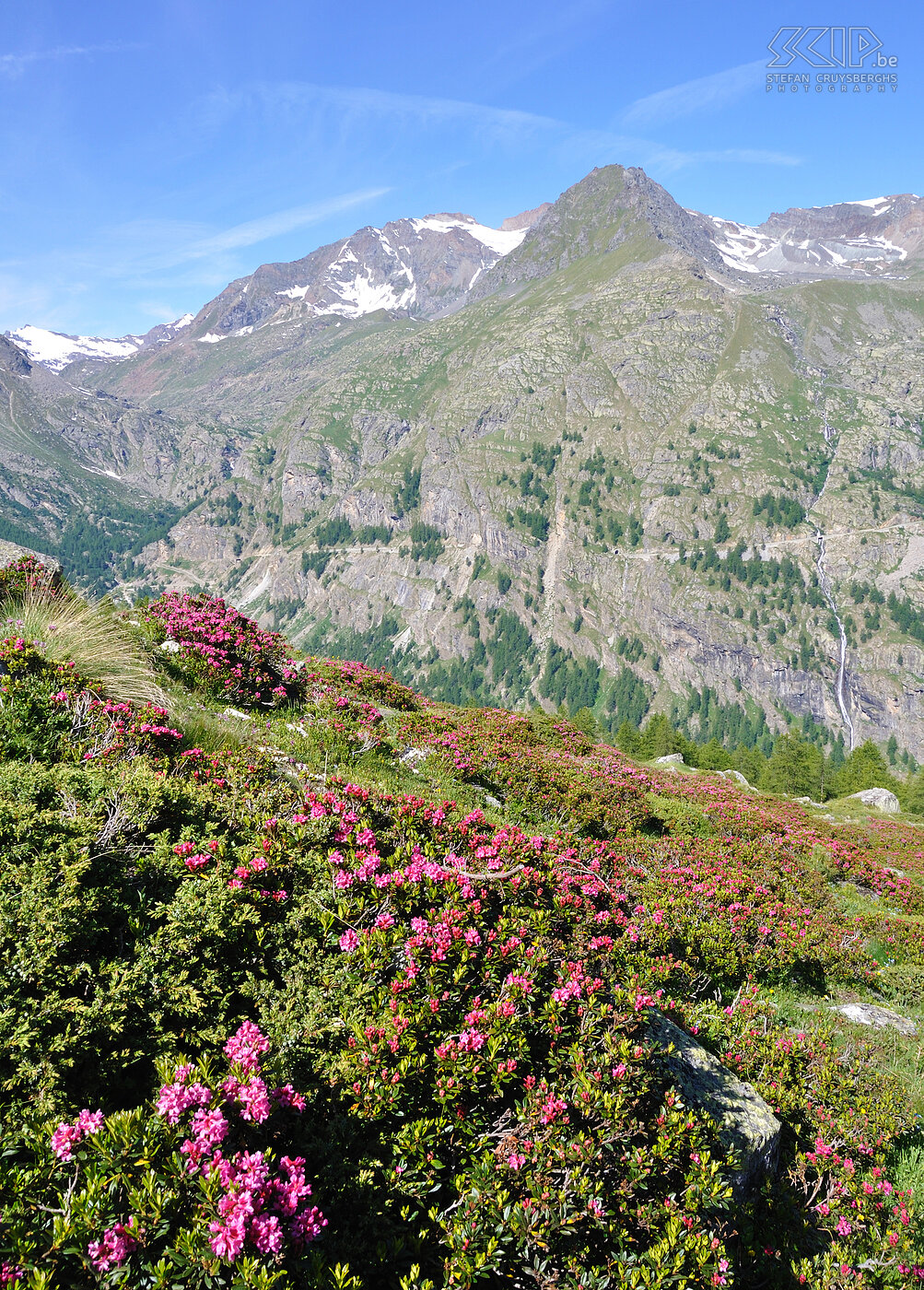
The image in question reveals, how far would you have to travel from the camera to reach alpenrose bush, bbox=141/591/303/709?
523 inches

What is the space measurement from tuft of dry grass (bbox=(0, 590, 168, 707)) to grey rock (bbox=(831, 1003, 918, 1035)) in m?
13.2

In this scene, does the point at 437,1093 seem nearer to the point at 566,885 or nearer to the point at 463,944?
the point at 463,944

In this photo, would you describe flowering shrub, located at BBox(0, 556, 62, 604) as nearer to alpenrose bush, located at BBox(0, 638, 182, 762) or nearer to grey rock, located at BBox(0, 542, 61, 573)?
grey rock, located at BBox(0, 542, 61, 573)

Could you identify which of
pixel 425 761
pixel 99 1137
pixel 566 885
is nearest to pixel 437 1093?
Answer: pixel 99 1137

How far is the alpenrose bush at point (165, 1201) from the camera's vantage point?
8.70ft

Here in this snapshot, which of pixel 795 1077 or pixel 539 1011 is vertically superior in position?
pixel 539 1011

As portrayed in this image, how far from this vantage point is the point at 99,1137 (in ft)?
9.80

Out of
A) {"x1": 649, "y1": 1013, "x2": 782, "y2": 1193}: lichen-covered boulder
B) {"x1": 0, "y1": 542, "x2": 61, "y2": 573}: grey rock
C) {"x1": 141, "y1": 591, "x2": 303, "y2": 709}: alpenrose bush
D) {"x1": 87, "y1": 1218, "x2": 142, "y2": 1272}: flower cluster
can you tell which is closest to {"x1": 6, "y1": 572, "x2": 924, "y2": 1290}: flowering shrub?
{"x1": 87, "y1": 1218, "x2": 142, "y2": 1272}: flower cluster

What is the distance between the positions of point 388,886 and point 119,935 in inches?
85.3

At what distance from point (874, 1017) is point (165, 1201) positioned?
1240cm

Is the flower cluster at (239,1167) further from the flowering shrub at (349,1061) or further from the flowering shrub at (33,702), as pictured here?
the flowering shrub at (33,702)

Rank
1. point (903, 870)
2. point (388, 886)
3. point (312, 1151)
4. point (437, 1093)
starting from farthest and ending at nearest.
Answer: point (903, 870) → point (388, 886) → point (437, 1093) → point (312, 1151)

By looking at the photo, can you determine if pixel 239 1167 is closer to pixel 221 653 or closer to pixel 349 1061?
pixel 349 1061

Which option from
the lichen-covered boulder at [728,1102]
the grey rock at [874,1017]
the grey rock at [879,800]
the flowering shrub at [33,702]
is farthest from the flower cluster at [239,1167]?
the grey rock at [879,800]
